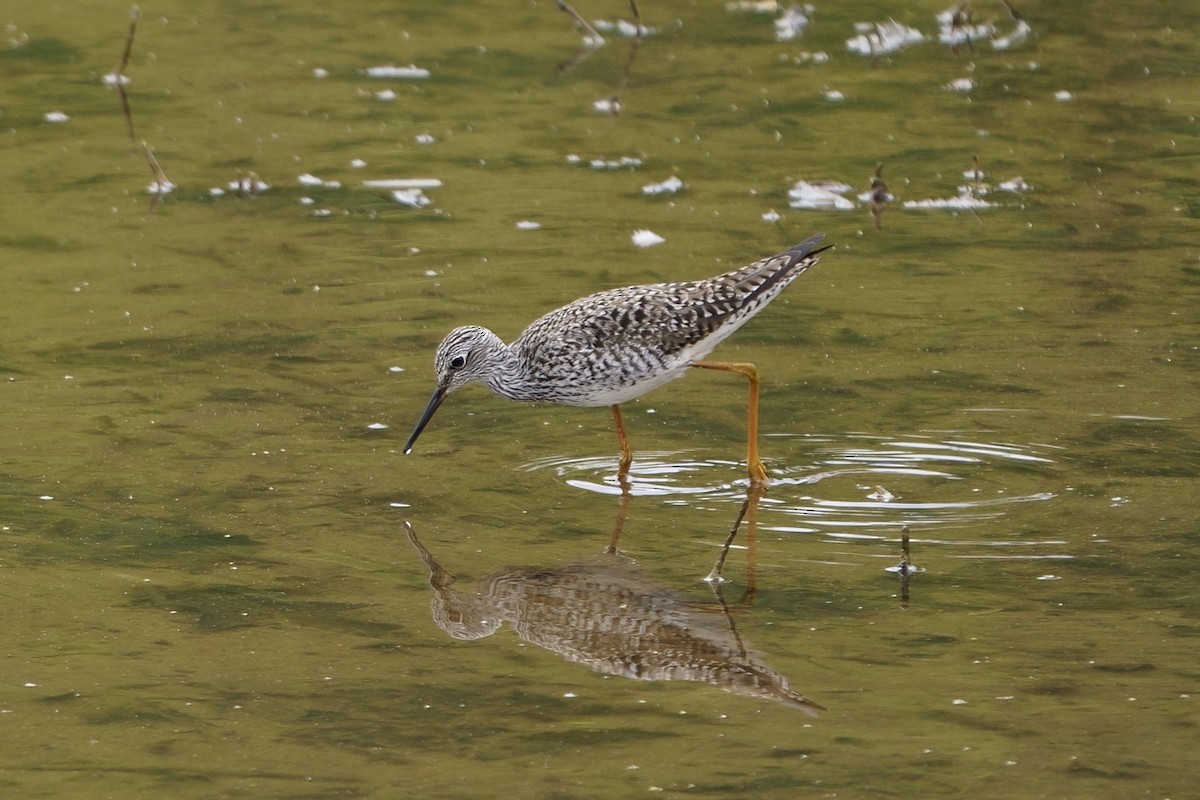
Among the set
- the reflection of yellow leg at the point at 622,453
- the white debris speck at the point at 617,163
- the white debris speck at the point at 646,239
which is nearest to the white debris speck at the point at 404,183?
the white debris speck at the point at 617,163

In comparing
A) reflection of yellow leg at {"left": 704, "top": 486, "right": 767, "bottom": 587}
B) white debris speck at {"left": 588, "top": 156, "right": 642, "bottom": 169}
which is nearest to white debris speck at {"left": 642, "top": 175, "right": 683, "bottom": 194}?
white debris speck at {"left": 588, "top": 156, "right": 642, "bottom": 169}

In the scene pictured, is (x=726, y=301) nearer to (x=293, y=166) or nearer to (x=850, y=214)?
(x=850, y=214)

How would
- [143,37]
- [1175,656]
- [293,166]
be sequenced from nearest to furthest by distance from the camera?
[1175,656], [293,166], [143,37]

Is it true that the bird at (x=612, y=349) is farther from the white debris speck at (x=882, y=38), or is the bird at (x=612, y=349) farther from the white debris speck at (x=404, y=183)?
the white debris speck at (x=882, y=38)

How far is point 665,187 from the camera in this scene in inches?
518

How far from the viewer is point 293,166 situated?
13914mm

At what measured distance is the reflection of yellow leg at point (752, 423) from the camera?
8.40 meters

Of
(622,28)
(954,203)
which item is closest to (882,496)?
(954,203)

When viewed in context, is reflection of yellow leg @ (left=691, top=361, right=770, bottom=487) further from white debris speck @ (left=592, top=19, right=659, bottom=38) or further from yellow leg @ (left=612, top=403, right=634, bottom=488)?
white debris speck @ (left=592, top=19, right=659, bottom=38)

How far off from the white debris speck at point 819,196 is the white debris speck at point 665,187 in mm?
805

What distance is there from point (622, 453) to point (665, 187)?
15.7ft

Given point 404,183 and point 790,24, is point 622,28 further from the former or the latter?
point 404,183

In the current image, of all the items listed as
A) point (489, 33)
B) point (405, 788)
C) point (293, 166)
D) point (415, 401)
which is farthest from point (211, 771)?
point (489, 33)

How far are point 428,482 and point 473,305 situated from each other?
8.73 feet
